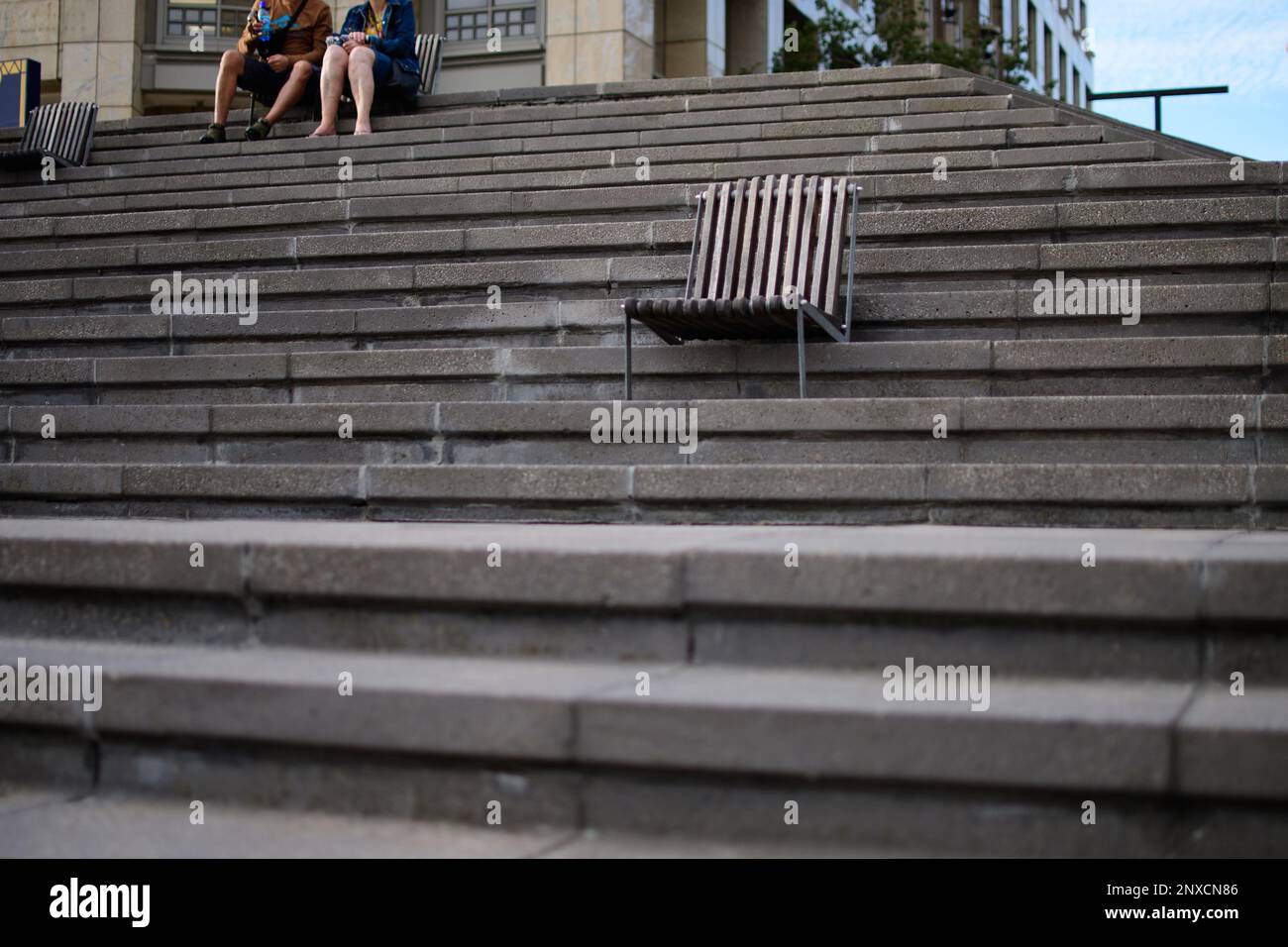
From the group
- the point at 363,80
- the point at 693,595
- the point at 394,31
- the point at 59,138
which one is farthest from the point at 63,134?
the point at 693,595

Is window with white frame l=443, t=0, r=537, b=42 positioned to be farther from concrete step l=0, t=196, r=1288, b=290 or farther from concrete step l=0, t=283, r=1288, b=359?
concrete step l=0, t=283, r=1288, b=359

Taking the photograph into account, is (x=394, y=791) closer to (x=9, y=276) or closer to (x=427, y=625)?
(x=427, y=625)

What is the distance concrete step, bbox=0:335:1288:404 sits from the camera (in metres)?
5.29

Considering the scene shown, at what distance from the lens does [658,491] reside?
462 cm

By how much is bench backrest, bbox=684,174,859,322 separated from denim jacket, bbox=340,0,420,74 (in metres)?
4.92

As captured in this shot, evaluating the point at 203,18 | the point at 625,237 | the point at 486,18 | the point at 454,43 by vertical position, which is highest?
the point at 203,18

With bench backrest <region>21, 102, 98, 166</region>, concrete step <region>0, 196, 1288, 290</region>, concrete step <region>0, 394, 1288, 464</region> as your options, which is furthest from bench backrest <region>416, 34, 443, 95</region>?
concrete step <region>0, 394, 1288, 464</region>

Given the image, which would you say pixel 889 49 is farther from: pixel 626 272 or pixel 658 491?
pixel 658 491

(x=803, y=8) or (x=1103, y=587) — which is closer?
(x=1103, y=587)

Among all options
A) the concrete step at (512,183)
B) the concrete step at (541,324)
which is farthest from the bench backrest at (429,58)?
the concrete step at (541,324)

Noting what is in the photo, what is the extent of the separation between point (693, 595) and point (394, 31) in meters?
8.75

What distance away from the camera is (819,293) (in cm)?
586
